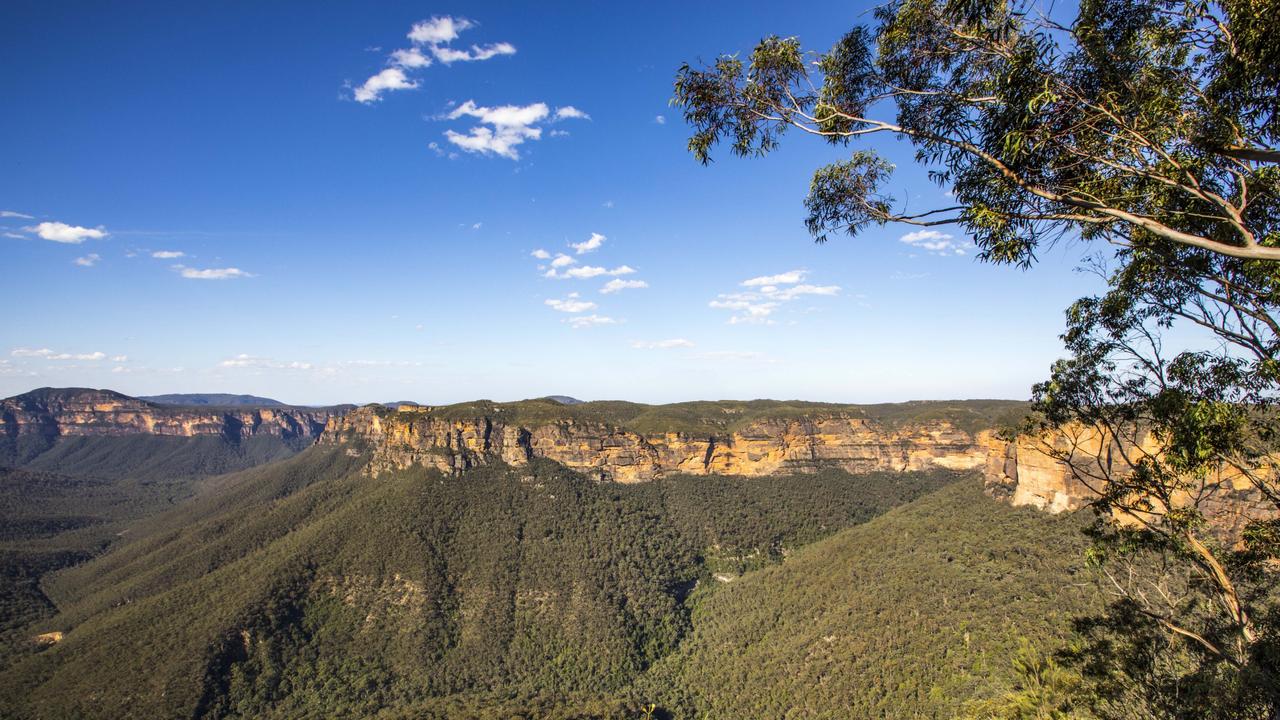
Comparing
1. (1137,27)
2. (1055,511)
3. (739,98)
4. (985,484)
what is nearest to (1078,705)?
(1137,27)

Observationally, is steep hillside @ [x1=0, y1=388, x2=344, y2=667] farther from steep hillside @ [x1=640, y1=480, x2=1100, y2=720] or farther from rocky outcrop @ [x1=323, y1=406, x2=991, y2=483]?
steep hillside @ [x1=640, y1=480, x2=1100, y2=720]

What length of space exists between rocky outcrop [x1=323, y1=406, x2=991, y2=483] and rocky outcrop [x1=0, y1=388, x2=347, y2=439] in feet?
410

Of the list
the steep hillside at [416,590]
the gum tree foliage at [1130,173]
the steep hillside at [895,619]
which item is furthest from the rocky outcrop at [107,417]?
the gum tree foliage at [1130,173]

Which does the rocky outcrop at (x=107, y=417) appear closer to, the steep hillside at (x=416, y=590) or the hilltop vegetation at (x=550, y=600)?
the steep hillside at (x=416, y=590)

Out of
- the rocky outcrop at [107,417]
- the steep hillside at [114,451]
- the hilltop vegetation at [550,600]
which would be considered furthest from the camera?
the rocky outcrop at [107,417]

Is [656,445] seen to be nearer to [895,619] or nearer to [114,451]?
[895,619]

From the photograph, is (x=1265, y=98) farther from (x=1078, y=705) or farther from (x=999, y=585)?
(x=999, y=585)

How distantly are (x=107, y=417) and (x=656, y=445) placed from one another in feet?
695

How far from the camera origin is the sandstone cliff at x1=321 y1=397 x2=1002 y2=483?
7025 centimetres

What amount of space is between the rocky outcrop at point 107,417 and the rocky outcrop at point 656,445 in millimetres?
125109

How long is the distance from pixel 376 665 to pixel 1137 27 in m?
54.9

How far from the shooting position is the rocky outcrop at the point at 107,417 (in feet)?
559

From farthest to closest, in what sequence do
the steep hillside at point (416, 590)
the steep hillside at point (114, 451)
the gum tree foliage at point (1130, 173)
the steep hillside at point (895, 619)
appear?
the steep hillside at point (114, 451) → the steep hillside at point (416, 590) → the steep hillside at point (895, 619) → the gum tree foliage at point (1130, 173)

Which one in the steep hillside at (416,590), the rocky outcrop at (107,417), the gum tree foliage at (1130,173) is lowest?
the steep hillside at (416,590)
